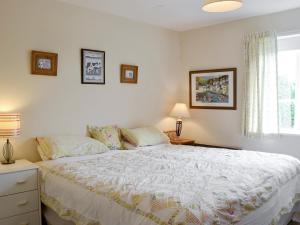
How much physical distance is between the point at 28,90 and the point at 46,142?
→ 0.60 m

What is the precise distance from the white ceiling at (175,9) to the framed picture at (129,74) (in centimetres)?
69

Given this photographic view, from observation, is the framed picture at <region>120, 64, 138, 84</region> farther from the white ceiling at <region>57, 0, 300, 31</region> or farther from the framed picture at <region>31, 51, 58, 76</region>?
the framed picture at <region>31, 51, 58, 76</region>

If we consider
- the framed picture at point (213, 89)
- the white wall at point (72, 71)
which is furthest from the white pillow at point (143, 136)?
the framed picture at point (213, 89)

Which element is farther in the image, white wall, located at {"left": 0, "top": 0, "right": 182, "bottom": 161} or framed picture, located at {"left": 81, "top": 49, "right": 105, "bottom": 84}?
framed picture, located at {"left": 81, "top": 49, "right": 105, "bottom": 84}

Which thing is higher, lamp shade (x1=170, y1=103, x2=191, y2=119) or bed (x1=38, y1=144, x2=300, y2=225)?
lamp shade (x1=170, y1=103, x2=191, y2=119)

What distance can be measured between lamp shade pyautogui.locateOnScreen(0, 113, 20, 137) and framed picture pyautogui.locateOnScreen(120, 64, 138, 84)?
1628 mm

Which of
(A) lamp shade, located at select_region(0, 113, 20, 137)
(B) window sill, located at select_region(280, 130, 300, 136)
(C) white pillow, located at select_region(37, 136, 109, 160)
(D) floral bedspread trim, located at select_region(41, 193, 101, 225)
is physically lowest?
(D) floral bedspread trim, located at select_region(41, 193, 101, 225)

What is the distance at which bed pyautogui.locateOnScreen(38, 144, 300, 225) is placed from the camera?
1.75 metres

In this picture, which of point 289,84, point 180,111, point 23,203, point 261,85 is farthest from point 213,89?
point 23,203

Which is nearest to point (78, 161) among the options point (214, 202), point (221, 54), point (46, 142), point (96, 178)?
point (46, 142)

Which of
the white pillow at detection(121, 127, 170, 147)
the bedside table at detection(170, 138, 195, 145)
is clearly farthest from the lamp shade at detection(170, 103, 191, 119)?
the white pillow at detection(121, 127, 170, 147)

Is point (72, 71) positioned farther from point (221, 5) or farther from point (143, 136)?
point (221, 5)

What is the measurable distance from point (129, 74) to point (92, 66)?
2.03 feet

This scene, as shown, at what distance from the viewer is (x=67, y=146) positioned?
10.2 ft
